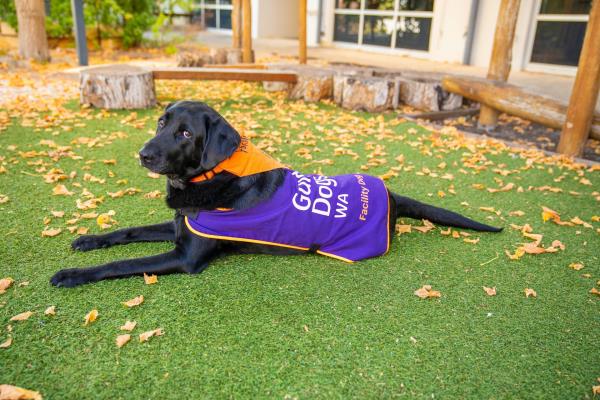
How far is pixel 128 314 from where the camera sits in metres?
2.35

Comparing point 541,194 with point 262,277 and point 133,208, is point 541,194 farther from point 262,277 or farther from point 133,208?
point 133,208

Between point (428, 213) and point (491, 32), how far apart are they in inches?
383

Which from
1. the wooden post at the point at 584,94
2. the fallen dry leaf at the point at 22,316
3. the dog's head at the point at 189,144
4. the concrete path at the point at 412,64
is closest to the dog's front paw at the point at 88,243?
the fallen dry leaf at the point at 22,316

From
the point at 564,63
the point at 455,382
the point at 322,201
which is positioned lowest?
the point at 455,382

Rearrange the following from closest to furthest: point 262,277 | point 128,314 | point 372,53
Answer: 1. point 128,314
2. point 262,277
3. point 372,53

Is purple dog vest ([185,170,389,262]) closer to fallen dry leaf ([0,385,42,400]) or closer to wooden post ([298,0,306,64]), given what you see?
fallen dry leaf ([0,385,42,400])

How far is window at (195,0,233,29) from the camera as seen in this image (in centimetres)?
1998

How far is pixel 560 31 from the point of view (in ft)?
32.1

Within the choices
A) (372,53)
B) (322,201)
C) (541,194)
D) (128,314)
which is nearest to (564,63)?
(372,53)

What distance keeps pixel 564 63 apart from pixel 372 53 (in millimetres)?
5640

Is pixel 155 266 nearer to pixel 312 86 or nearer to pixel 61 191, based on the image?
pixel 61 191

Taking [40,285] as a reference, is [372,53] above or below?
above

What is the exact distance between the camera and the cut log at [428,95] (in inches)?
300


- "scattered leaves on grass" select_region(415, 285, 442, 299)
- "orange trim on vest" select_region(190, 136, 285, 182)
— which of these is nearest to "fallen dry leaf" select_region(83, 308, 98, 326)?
"orange trim on vest" select_region(190, 136, 285, 182)
